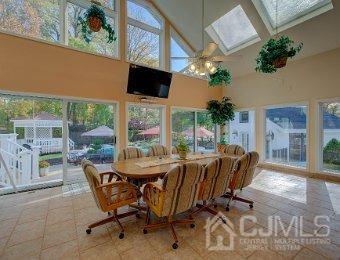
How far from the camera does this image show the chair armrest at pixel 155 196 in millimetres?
2246

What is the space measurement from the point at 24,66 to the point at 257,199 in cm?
511

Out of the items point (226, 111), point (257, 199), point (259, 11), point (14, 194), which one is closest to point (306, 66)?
point (259, 11)

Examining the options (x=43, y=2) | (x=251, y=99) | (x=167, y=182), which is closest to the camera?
(x=167, y=182)

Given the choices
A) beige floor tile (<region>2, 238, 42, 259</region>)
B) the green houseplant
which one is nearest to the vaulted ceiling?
the green houseplant

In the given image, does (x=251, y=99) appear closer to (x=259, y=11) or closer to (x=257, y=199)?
(x=259, y=11)

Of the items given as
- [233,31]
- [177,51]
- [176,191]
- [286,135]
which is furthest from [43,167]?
[286,135]

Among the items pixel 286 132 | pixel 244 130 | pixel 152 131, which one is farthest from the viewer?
pixel 244 130

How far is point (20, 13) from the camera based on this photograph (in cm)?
408

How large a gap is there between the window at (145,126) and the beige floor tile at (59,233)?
2.88 m

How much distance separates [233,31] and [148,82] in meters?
2.80

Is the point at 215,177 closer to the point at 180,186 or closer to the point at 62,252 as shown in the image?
the point at 180,186

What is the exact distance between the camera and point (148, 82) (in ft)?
17.8

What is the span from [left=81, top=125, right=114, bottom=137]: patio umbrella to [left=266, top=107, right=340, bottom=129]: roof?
484 cm

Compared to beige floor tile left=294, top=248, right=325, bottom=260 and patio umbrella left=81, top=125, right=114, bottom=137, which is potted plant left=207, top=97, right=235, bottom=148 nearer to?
patio umbrella left=81, top=125, right=114, bottom=137
